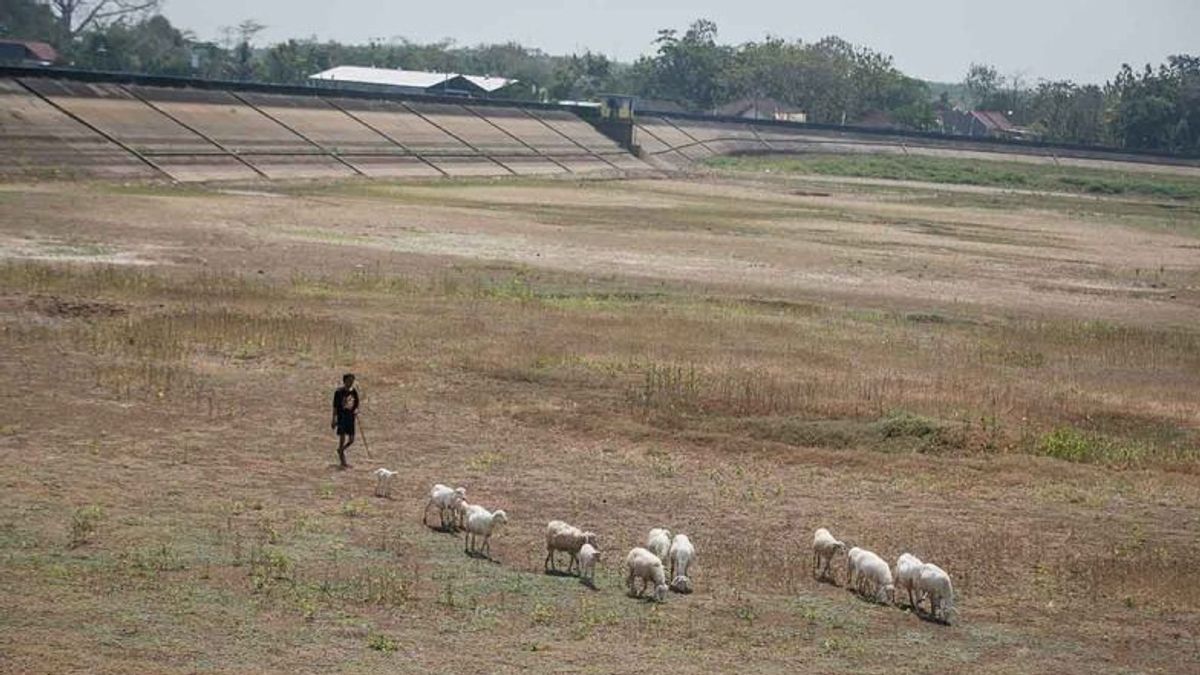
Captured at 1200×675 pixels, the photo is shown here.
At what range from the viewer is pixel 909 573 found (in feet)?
59.1

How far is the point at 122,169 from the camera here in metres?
67.4

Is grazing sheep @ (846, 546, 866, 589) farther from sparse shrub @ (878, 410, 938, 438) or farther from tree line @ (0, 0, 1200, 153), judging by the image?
tree line @ (0, 0, 1200, 153)

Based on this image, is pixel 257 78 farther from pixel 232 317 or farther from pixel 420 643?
pixel 420 643

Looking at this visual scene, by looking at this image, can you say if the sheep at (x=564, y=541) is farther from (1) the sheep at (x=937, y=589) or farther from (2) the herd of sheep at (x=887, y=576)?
(1) the sheep at (x=937, y=589)

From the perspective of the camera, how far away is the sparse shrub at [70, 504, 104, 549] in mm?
18250

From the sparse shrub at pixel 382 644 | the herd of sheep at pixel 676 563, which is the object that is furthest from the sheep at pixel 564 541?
the sparse shrub at pixel 382 644

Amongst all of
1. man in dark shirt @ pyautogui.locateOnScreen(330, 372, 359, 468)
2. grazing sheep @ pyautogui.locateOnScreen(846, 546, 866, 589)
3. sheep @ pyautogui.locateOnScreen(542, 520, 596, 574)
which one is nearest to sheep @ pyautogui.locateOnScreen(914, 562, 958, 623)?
grazing sheep @ pyautogui.locateOnScreen(846, 546, 866, 589)

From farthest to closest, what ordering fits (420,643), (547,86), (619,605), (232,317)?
(547,86) → (232,317) → (619,605) → (420,643)

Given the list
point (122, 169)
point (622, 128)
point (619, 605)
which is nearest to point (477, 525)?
point (619, 605)

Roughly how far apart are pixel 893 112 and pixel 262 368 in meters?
173

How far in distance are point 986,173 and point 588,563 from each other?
372 feet

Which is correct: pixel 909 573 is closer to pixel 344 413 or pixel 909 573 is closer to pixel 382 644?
pixel 382 644

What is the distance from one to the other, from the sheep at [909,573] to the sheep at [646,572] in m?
2.56

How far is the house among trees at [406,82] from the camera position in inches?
6014
